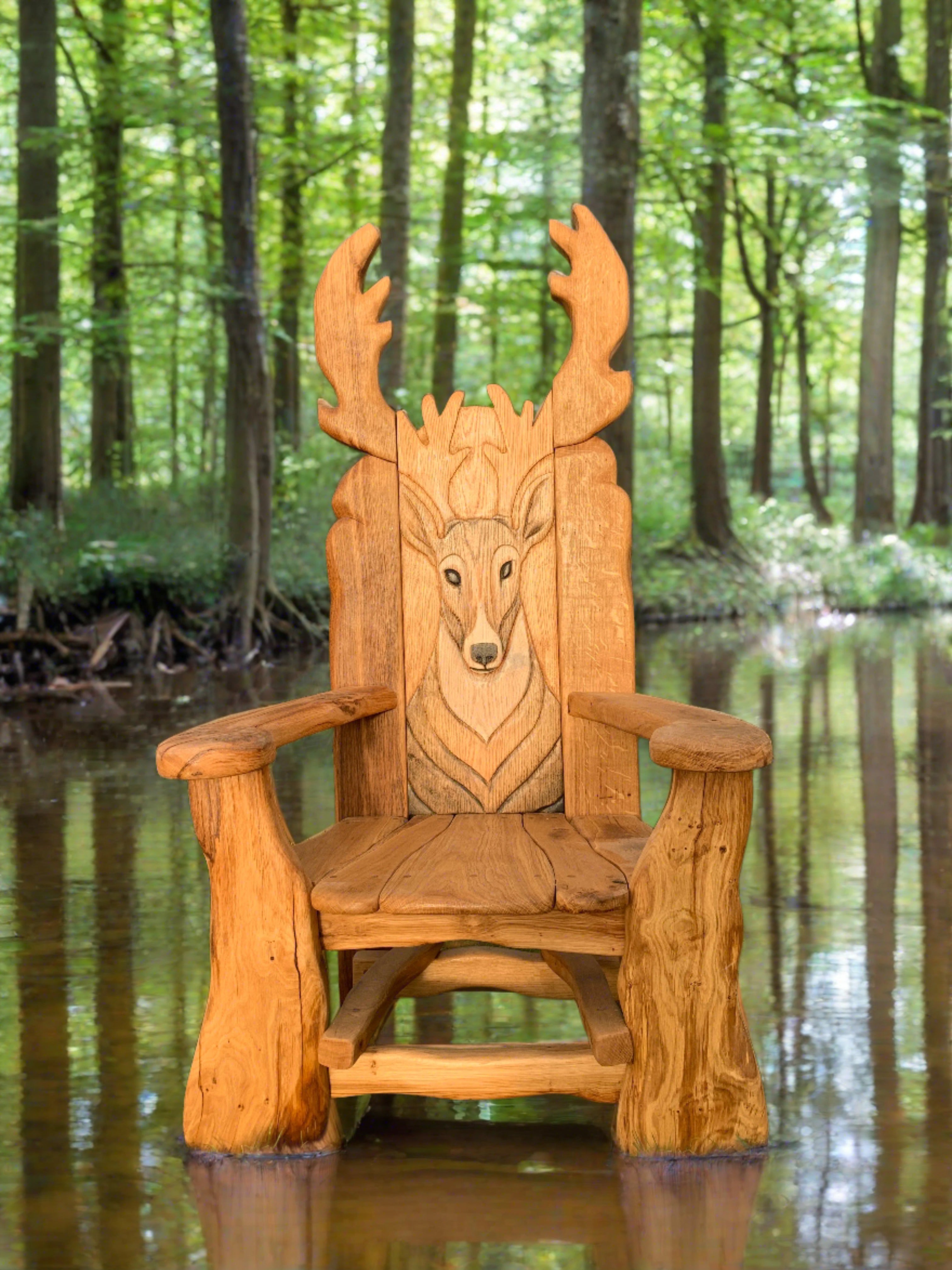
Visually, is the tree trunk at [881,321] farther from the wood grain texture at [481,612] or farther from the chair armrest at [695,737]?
the chair armrest at [695,737]

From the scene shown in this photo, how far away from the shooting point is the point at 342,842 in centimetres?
292

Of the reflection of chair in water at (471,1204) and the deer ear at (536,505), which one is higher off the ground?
the deer ear at (536,505)

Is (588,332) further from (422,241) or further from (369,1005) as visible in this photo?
(422,241)

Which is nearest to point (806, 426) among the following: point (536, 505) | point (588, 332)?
point (588, 332)

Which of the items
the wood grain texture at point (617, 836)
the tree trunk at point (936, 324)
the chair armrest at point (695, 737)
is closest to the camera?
the chair armrest at point (695, 737)

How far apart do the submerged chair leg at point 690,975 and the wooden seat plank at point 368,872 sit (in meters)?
0.45

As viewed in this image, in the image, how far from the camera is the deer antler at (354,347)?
10.8 feet

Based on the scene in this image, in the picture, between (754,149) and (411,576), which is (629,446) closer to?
(754,149)

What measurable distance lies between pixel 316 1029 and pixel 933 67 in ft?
67.9

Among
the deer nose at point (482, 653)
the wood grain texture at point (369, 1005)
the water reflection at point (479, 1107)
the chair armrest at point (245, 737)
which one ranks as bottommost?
the water reflection at point (479, 1107)

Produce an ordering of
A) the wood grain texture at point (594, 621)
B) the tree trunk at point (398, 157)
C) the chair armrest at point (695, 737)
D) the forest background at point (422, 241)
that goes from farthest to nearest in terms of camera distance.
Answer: the tree trunk at point (398, 157) → the forest background at point (422, 241) → the wood grain texture at point (594, 621) → the chair armrest at point (695, 737)

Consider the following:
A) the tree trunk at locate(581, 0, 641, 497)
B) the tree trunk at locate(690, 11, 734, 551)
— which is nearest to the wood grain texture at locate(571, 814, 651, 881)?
the tree trunk at locate(581, 0, 641, 497)

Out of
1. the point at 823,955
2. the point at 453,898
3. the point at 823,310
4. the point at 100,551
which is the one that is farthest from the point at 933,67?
the point at 453,898

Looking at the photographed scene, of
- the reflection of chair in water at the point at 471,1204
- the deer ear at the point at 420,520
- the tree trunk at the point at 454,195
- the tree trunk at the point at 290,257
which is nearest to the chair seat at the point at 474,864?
the reflection of chair in water at the point at 471,1204
